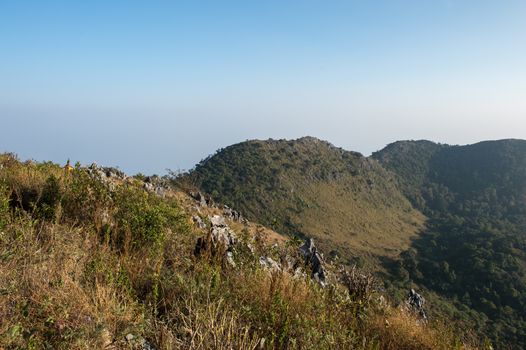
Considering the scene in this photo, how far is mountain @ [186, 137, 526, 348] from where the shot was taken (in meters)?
50.0

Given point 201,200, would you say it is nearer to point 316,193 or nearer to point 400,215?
point 316,193

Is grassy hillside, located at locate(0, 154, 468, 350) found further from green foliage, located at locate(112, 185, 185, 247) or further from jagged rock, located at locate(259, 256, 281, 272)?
jagged rock, located at locate(259, 256, 281, 272)

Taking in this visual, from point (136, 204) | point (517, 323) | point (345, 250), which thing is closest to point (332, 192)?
point (345, 250)

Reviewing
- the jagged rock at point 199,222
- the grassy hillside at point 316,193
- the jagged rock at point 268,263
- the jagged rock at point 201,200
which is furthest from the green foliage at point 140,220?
the grassy hillside at point 316,193

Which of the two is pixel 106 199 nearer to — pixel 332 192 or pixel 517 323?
pixel 517 323

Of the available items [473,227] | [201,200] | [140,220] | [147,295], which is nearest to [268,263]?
[140,220]

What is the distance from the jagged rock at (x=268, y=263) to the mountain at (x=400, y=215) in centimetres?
3367

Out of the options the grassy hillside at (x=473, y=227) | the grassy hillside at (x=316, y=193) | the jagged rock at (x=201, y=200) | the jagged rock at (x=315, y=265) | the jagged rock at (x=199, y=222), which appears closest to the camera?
the jagged rock at (x=315, y=265)

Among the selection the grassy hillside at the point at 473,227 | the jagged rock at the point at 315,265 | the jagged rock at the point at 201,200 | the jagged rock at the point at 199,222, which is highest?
the jagged rock at the point at 315,265

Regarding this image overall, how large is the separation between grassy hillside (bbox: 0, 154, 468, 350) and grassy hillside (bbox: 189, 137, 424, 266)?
4686 cm

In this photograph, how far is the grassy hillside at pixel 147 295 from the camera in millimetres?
3436

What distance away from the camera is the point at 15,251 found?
4336 millimetres

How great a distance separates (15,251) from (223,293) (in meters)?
2.41

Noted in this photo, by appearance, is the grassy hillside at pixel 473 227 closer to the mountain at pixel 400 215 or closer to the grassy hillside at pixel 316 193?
the mountain at pixel 400 215
